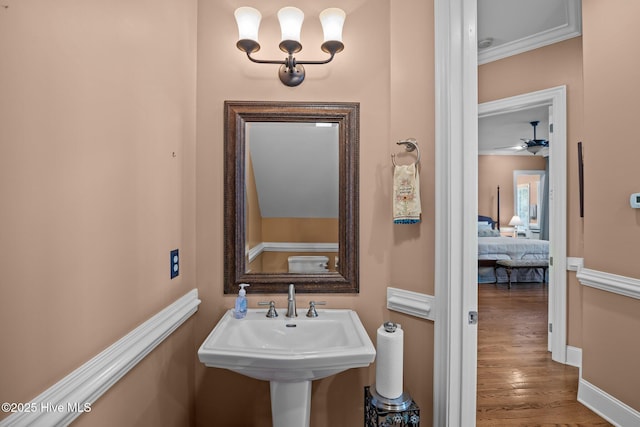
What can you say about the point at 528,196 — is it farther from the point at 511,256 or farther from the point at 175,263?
the point at 175,263

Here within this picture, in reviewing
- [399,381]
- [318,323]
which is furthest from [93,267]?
[399,381]

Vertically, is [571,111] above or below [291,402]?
above

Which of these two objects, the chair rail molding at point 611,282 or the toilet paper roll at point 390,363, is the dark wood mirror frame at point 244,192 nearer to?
the toilet paper roll at point 390,363

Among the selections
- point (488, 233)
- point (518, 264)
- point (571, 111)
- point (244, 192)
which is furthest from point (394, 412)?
point (488, 233)

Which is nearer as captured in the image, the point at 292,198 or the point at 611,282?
the point at 292,198

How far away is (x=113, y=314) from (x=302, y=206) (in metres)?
0.97

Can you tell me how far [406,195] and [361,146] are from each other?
0.36m

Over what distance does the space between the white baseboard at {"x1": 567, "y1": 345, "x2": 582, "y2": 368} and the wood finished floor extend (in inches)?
2.0

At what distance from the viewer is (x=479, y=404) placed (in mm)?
2129

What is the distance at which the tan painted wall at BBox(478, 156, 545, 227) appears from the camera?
760cm

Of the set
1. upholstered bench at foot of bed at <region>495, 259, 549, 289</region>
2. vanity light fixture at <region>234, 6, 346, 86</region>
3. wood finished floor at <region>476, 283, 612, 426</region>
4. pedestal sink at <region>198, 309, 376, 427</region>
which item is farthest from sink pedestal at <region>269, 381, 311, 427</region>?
upholstered bench at foot of bed at <region>495, 259, 549, 289</region>

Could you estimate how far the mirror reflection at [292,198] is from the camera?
166 cm

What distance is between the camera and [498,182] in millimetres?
7641

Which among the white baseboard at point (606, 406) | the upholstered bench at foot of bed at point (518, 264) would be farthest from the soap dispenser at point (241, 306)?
the upholstered bench at foot of bed at point (518, 264)
